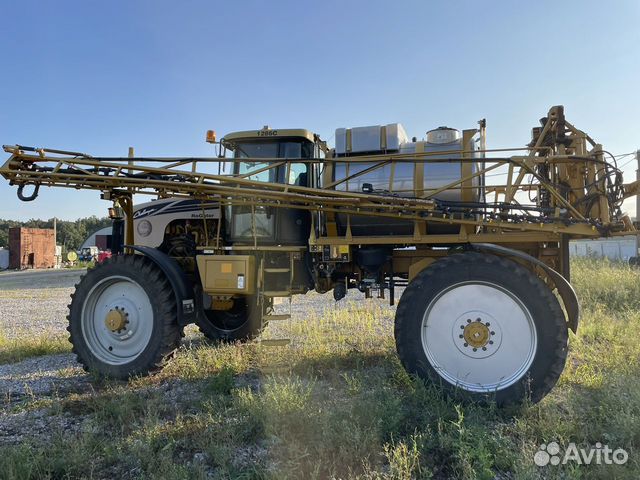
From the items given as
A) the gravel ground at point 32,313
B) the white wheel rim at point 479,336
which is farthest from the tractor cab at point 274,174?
the gravel ground at point 32,313

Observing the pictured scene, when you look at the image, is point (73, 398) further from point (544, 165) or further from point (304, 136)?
point (544, 165)

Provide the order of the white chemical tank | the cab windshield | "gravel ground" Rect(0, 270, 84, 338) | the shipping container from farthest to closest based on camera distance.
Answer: the shipping container, "gravel ground" Rect(0, 270, 84, 338), the cab windshield, the white chemical tank

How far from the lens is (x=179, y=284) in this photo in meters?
5.35

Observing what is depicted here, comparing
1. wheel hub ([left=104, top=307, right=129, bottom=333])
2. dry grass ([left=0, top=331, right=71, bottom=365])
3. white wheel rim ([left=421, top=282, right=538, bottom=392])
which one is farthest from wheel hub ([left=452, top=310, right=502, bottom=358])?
dry grass ([left=0, top=331, right=71, bottom=365])

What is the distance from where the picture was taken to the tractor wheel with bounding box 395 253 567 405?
405 centimetres

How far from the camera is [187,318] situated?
538cm

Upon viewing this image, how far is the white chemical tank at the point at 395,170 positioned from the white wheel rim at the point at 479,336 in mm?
892

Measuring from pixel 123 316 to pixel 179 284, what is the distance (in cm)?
81

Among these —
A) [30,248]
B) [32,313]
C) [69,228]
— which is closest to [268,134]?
[32,313]

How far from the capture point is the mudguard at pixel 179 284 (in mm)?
5312

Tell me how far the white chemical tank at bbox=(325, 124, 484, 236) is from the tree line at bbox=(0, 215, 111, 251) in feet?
218

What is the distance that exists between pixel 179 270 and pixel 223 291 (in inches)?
23.8

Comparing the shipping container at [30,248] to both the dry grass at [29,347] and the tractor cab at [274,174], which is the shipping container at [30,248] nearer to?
the dry grass at [29,347]

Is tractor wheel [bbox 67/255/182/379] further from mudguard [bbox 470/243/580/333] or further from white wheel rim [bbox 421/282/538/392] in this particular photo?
mudguard [bbox 470/243/580/333]
